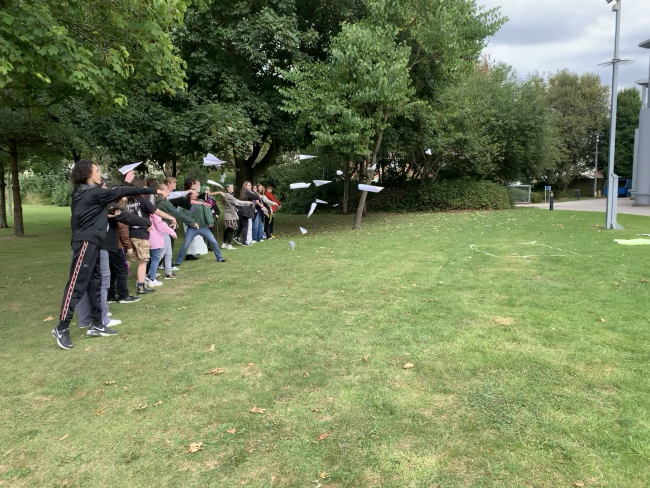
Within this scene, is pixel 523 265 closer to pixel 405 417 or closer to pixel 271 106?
pixel 405 417

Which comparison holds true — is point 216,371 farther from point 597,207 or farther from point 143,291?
point 597,207

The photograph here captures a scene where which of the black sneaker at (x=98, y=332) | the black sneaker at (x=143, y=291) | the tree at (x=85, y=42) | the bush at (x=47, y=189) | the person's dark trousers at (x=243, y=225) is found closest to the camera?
the black sneaker at (x=98, y=332)

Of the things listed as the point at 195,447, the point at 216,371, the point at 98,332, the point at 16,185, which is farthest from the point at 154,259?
the point at 16,185

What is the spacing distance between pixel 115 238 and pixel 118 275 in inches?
32.4

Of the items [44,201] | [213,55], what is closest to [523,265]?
[213,55]

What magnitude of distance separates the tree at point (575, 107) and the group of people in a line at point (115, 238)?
46862 mm

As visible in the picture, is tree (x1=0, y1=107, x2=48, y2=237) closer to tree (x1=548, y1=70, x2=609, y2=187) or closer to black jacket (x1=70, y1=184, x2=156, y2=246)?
black jacket (x1=70, y1=184, x2=156, y2=246)

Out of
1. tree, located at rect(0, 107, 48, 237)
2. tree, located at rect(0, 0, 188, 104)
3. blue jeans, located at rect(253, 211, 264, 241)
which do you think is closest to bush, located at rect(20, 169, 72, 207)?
tree, located at rect(0, 107, 48, 237)

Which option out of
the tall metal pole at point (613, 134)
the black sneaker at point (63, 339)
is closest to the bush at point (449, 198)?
the tall metal pole at point (613, 134)

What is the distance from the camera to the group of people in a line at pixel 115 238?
479 centimetres

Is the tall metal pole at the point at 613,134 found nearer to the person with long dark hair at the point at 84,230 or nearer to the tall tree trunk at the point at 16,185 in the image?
the person with long dark hair at the point at 84,230

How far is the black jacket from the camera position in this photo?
479 centimetres

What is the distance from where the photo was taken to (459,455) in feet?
9.20

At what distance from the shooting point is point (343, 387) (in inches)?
147
